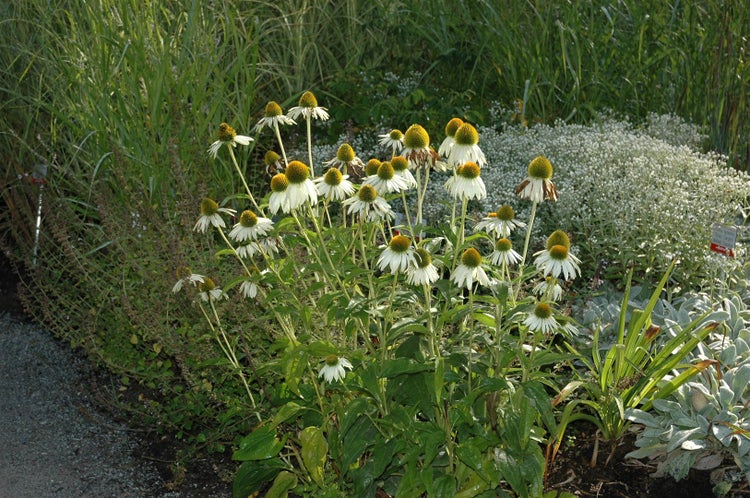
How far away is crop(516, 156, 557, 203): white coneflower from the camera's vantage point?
2.25 meters

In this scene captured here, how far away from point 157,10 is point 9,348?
202cm

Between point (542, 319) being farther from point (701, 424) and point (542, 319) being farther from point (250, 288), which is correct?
point (250, 288)

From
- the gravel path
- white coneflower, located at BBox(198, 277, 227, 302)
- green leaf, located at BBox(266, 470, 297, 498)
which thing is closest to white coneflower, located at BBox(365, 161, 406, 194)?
white coneflower, located at BBox(198, 277, 227, 302)

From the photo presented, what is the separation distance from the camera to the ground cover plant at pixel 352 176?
2561mm

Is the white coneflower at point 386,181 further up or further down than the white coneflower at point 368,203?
further up

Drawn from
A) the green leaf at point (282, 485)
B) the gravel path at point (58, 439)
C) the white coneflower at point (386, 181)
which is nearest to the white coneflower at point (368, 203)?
the white coneflower at point (386, 181)

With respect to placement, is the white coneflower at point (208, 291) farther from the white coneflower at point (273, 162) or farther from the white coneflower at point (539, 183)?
the white coneflower at point (539, 183)

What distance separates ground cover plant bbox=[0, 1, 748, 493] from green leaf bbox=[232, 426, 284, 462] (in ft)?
0.07

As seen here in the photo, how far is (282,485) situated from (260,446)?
17 centimetres

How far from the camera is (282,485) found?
2.67 m

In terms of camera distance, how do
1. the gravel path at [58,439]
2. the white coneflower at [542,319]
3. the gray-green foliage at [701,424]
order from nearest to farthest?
the white coneflower at [542,319]
the gray-green foliage at [701,424]
the gravel path at [58,439]

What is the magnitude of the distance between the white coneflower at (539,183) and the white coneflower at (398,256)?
0.33 meters

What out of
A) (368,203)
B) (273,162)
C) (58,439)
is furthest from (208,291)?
(58,439)

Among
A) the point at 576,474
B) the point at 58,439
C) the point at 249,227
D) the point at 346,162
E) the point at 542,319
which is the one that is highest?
the point at 346,162
